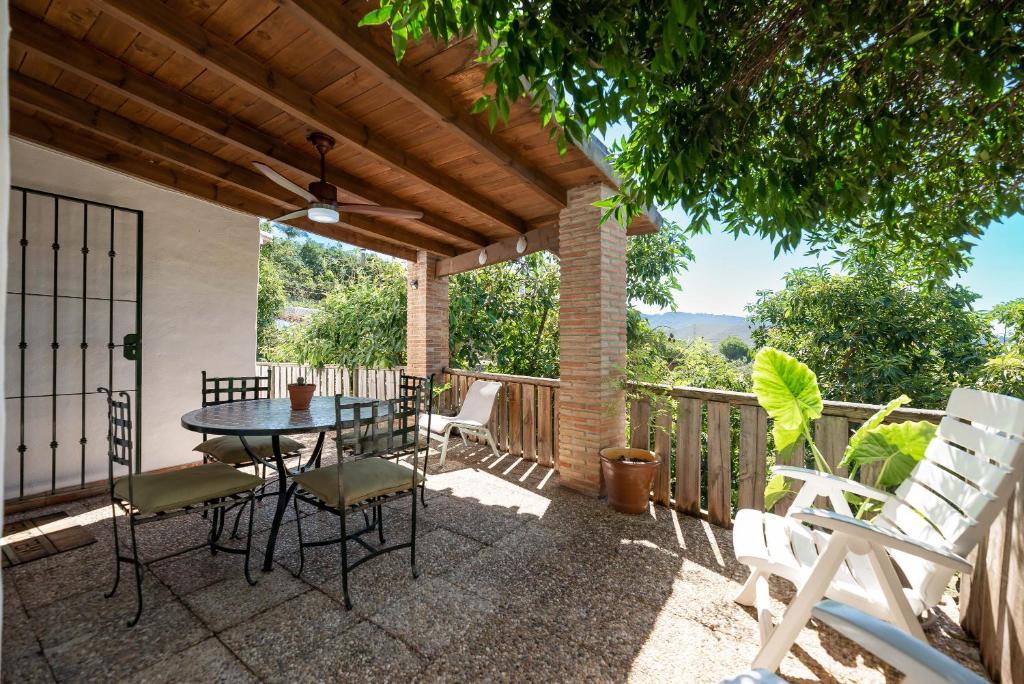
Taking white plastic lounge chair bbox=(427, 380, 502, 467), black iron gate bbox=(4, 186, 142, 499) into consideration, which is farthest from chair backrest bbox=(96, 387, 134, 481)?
white plastic lounge chair bbox=(427, 380, 502, 467)

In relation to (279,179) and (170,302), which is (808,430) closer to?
(279,179)

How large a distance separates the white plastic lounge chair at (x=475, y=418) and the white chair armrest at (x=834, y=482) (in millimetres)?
2941

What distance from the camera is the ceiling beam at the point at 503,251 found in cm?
489

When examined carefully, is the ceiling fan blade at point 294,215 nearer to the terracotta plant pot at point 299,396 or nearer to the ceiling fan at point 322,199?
the ceiling fan at point 322,199

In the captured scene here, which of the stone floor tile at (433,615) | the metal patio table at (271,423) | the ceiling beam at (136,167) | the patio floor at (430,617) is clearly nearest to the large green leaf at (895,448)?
the patio floor at (430,617)

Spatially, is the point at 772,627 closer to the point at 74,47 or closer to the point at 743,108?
the point at 743,108

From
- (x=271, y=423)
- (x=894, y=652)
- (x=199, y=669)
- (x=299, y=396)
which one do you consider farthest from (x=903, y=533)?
(x=299, y=396)

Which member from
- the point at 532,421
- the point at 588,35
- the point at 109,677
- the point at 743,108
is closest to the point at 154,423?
the point at 109,677

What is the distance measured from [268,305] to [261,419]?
13397 mm

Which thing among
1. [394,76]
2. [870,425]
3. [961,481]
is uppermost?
[394,76]

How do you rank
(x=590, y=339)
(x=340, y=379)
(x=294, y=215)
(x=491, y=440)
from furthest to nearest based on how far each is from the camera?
(x=340, y=379) < (x=491, y=440) < (x=590, y=339) < (x=294, y=215)

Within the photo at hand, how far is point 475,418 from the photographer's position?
481 centimetres

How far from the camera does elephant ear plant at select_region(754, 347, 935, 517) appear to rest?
2256 mm

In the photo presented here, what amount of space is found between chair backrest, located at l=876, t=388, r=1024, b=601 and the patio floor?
0.60 m
